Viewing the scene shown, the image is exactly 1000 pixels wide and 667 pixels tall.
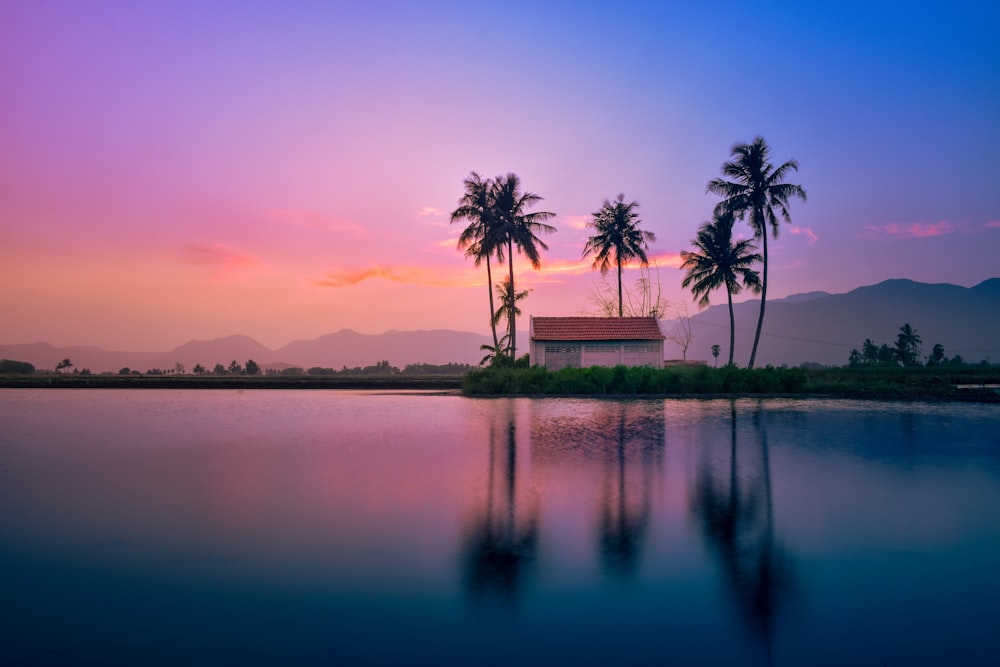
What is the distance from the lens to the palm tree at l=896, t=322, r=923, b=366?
6003 cm

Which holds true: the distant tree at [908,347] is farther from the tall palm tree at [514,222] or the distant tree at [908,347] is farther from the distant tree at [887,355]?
the tall palm tree at [514,222]

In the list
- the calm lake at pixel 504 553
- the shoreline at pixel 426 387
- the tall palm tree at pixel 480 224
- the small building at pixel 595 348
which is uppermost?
the tall palm tree at pixel 480 224

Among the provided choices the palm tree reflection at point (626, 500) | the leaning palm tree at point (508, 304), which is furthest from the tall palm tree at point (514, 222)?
the palm tree reflection at point (626, 500)

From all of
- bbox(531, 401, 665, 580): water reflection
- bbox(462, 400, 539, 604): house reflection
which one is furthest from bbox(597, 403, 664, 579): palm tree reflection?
bbox(462, 400, 539, 604): house reflection

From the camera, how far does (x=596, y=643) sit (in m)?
4.98

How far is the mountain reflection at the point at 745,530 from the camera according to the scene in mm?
5875

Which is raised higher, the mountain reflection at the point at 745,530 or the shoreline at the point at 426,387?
the shoreline at the point at 426,387

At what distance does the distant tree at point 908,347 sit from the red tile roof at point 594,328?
33.5 metres

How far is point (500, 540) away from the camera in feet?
25.5

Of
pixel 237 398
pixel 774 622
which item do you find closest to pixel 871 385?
pixel 774 622

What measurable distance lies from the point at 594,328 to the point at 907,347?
1570 inches

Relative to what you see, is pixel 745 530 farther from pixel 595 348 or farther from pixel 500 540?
pixel 595 348

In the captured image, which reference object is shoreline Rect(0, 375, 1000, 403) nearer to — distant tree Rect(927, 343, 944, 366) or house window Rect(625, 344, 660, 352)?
house window Rect(625, 344, 660, 352)

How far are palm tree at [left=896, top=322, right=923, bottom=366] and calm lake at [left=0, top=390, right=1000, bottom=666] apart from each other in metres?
52.0
